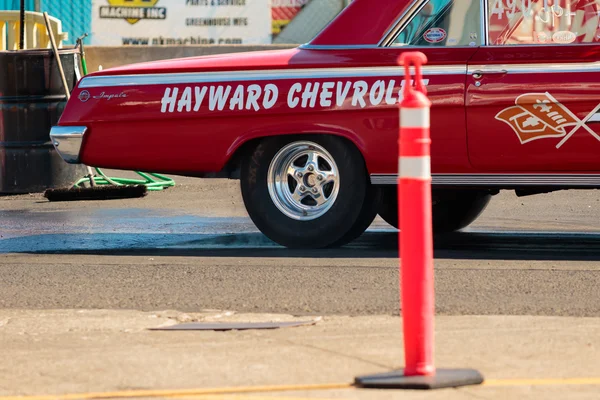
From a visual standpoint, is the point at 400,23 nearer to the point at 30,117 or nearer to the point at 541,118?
the point at 541,118

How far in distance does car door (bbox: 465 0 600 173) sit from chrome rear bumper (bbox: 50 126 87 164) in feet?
7.99

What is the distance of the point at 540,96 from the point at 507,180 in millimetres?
533

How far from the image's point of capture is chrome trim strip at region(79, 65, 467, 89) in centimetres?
768

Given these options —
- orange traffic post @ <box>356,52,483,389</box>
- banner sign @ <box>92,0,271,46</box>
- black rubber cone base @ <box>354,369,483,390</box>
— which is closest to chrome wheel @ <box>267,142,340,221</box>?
orange traffic post @ <box>356,52,483,389</box>

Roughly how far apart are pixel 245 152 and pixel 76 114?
3.59ft

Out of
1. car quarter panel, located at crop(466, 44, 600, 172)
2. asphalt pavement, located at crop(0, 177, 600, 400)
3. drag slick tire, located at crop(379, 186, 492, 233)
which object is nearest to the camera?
asphalt pavement, located at crop(0, 177, 600, 400)

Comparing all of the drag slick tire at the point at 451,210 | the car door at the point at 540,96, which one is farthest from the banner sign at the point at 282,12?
the car door at the point at 540,96

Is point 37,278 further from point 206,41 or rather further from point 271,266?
point 206,41

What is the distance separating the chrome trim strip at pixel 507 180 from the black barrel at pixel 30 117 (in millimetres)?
5016

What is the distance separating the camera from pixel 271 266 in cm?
724

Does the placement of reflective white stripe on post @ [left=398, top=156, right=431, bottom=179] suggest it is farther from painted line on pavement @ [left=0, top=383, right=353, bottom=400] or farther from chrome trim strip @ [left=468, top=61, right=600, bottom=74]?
chrome trim strip @ [left=468, top=61, right=600, bottom=74]

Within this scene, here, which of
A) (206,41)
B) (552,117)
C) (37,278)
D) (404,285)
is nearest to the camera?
(404,285)

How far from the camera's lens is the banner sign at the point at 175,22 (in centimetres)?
2319

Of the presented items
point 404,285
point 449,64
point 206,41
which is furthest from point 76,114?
point 206,41
